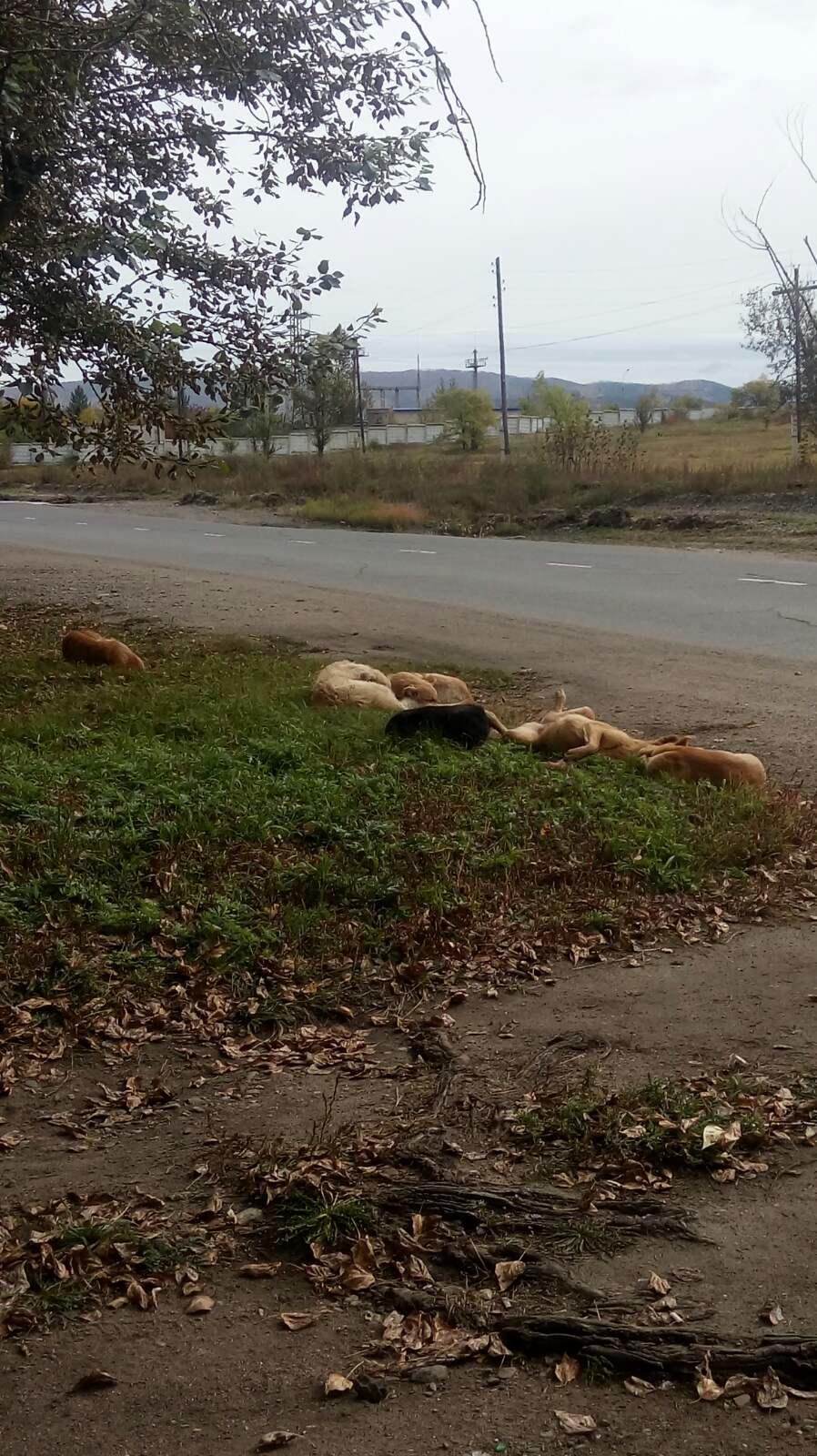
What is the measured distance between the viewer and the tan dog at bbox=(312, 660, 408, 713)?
8.98 metres

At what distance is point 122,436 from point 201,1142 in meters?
8.27

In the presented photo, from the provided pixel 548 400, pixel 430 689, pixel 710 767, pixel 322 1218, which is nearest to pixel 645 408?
pixel 548 400

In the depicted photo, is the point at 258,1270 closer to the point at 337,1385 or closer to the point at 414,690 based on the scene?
the point at 337,1385

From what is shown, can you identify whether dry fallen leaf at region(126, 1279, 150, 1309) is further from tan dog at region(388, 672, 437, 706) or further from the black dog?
tan dog at region(388, 672, 437, 706)

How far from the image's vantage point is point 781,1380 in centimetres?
296

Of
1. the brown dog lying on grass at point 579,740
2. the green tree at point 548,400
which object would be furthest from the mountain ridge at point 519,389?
the brown dog lying on grass at point 579,740

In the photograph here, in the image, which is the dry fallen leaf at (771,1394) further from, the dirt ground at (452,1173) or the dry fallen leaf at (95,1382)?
the dry fallen leaf at (95,1382)

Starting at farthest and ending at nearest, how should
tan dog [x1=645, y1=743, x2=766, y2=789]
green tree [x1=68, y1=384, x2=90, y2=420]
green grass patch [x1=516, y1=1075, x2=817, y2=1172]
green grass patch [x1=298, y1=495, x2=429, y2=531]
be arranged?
green grass patch [x1=298, y1=495, x2=429, y2=531], green tree [x1=68, y1=384, x2=90, y2=420], tan dog [x1=645, y1=743, x2=766, y2=789], green grass patch [x1=516, y1=1075, x2=817, y2=1172]

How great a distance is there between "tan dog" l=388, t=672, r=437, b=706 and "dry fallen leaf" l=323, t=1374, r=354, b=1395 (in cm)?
633

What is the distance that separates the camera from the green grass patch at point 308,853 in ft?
18.0

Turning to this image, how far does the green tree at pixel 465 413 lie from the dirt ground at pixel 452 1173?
46.9 meters

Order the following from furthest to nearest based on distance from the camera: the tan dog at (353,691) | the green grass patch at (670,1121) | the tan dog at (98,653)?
the tan dog at (98,653)
the tan dog at (353,691)
the green grass patch at (670,1121)

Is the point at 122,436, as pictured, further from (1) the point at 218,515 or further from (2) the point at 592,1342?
(1) the point at 218,515

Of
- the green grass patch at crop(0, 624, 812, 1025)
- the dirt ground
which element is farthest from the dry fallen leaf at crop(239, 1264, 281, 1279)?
the green grass patch at crop(0, 624, 812, 1025)
